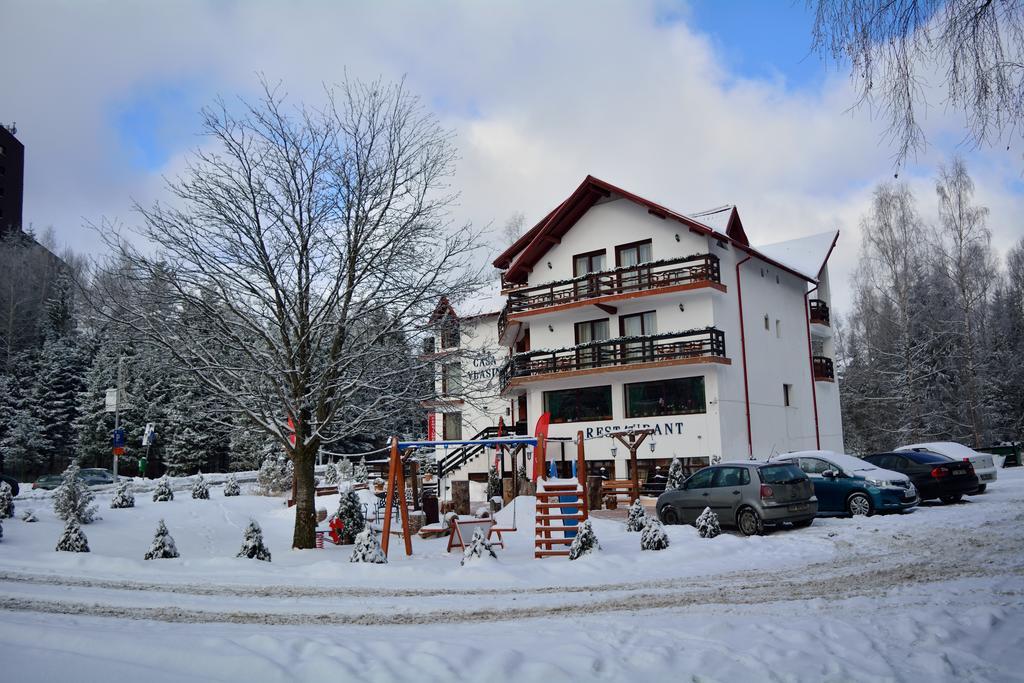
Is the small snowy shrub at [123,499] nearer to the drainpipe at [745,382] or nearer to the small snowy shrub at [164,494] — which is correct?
the small snowy shrub at [164,494]

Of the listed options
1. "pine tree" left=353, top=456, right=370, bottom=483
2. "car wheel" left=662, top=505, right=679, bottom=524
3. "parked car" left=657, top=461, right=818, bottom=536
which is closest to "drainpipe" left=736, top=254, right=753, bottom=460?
"car wheel" left=662, top=505, right=679, bottom=524

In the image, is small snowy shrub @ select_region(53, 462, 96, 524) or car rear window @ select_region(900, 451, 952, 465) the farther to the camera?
small snowy shrub @ select_region(53, 462, 96, 524)

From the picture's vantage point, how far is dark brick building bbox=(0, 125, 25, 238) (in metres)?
71.4

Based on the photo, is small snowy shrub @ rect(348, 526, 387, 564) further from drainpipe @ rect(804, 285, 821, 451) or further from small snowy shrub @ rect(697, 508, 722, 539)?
drainpipe @ rect(804, 285, 821, 451)

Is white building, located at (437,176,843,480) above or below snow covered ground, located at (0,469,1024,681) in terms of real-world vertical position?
above

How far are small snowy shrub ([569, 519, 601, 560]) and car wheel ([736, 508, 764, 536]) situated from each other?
3.69 m

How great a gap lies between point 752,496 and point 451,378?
740 cm

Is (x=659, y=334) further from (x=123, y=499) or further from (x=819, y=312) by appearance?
(x=123, y=499)

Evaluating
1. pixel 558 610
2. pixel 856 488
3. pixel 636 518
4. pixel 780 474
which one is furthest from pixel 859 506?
pixel 558 610

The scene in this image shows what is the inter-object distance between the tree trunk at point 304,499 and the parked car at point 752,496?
8649 millimetres

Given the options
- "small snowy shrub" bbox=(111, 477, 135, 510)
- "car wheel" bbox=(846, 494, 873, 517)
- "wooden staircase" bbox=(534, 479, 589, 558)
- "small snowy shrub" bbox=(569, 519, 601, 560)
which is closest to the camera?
"small snowy shrub" bbox=(569, 519, 601, 560)

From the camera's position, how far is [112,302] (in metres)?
14.9

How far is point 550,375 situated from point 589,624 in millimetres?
22997

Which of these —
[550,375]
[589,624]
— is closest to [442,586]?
[589,624]
